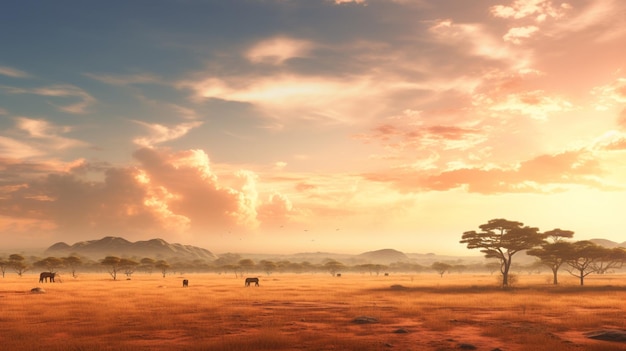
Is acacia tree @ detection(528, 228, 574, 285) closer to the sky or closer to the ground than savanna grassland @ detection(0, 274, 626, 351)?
closer to the sky

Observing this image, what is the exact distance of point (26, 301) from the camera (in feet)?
152

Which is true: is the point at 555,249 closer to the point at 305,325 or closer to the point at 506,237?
the point at 506,237

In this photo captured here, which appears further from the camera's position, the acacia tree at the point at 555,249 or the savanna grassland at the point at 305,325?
the acacia tree at the point at 555,249

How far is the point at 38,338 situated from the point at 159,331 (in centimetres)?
664

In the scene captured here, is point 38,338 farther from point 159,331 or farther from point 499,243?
point 499,243

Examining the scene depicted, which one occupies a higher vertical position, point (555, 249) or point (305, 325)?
point (555, 249)

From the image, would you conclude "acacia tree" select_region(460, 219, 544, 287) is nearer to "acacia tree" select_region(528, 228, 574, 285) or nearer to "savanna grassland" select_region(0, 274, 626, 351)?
"acacia tree" select_region(528, 228, 574, 285)

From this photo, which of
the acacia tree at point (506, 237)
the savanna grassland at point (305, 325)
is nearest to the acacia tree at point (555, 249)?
the acacia tree at point (506, 237)

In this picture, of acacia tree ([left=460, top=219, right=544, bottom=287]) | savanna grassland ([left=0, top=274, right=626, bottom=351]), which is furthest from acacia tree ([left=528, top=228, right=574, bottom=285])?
savanna grassland ([left=0, top=274, right=626, bottom=351])

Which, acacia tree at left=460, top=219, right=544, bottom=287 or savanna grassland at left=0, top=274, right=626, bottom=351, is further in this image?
acacia tree at left=460, top=219, right=544, bottom=287

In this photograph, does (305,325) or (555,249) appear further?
(555,249)

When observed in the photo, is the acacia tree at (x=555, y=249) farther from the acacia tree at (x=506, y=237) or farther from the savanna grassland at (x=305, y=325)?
the savanna grassland at (x=305, y=325)

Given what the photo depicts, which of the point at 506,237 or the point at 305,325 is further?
the point at 506,237

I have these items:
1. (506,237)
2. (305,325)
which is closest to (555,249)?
(506,237)
